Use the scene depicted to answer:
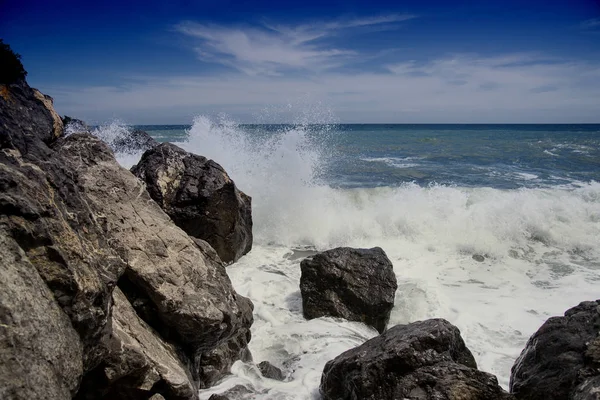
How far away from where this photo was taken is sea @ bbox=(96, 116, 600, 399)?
5.20 m

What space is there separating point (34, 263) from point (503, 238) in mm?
9372

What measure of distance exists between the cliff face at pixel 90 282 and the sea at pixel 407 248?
86 centimetres

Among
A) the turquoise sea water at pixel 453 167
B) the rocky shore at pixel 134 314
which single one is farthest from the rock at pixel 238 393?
the turquoise sea water at pixel 453 167

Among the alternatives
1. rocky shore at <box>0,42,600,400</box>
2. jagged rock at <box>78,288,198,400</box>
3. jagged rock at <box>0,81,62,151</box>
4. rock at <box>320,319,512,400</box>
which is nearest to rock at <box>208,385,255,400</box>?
rocky shore at <box>0,42,600,400</box>

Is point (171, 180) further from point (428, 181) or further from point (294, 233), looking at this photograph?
point (428, 181)

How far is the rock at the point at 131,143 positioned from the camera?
13517 mm

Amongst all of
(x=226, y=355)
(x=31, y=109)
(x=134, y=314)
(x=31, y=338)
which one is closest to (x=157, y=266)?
(x=134, y=314)

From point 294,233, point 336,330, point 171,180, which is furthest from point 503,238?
point 171,180

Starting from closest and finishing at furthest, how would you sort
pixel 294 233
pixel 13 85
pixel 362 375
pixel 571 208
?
pixel 362 375, pixel 13 85, pixel 294 233, pixel 571 208

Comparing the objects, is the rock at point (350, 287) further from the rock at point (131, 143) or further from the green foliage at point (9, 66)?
the rock at point (131, 143)

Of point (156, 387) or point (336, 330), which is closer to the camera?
point (156, 387)

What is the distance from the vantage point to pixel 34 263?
7.38 ft

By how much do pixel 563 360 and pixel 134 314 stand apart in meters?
3.30

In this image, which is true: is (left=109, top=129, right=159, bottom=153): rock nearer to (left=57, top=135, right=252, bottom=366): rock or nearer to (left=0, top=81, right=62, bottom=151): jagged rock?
(left=0, top=81, right=62, bottom=151): jagged rock
